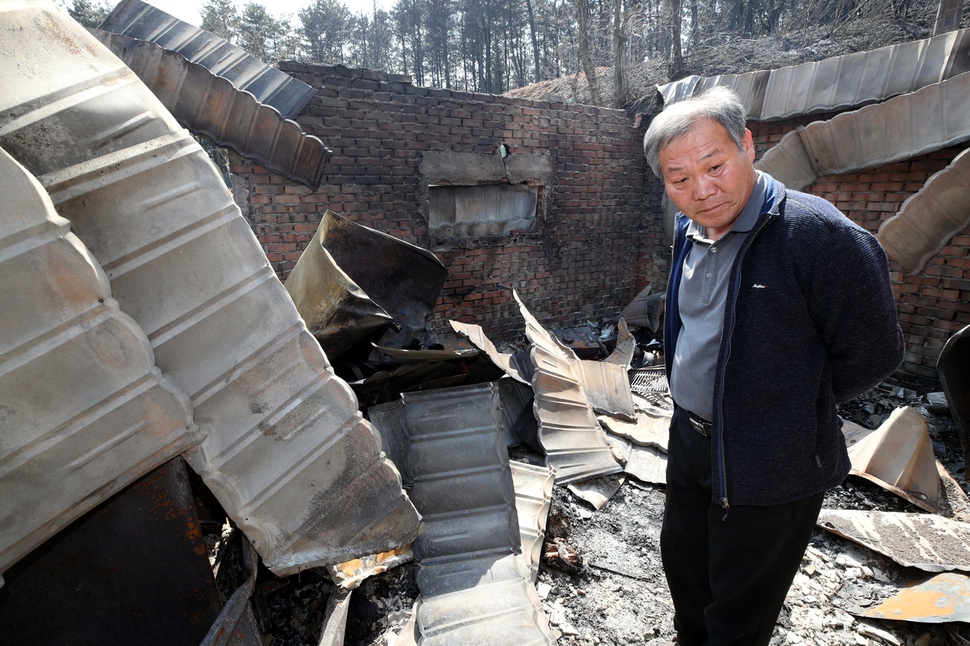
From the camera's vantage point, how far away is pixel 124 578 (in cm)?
146

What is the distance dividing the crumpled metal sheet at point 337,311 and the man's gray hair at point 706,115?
4.77ft

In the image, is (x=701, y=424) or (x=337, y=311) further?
(x=337, y=311)

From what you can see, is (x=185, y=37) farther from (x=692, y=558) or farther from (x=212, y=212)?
(x=692, y=558)

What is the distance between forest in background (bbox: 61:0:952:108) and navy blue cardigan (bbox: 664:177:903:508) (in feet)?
19.0

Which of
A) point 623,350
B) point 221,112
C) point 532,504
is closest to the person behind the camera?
point 532,504

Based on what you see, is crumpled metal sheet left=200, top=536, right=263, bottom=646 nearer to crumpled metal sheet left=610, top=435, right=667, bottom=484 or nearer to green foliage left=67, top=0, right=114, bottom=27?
crumpled metal sheet left=610, top=435, right=667, bottom=484

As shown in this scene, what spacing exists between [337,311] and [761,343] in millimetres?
1757

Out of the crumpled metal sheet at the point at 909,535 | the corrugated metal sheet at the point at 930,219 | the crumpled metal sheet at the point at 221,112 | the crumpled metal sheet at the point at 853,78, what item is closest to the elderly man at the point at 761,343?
the crumpled metal sheet at the point at 909,535

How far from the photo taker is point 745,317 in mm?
1342

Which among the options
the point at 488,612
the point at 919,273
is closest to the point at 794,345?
the point at 488,612

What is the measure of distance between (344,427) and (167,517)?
58 cm

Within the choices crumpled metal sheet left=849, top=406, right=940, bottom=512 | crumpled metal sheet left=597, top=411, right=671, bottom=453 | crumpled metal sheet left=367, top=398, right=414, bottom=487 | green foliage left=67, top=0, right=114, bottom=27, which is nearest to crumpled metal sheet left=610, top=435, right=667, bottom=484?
crumpled metal sheet left=597, top=411, right=671, bottom=453

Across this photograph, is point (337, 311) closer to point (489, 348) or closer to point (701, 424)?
point (489, 348)

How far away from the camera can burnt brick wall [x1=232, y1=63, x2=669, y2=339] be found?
14.5 feet
